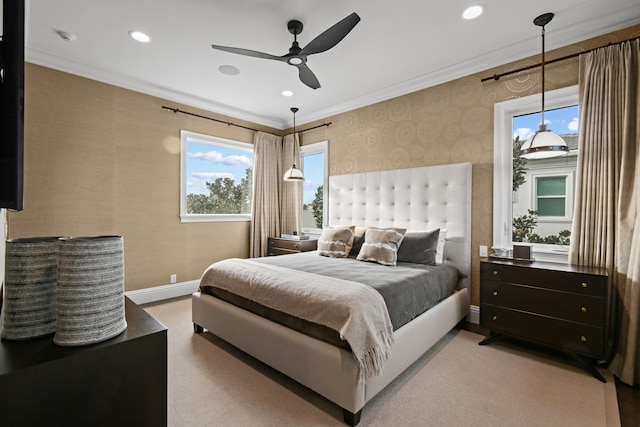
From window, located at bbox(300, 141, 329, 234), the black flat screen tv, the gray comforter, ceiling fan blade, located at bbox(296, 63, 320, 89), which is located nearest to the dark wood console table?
the black flat screen tv

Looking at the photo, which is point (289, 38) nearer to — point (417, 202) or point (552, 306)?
point (417, 202)

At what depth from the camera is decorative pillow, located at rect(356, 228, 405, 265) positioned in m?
3.06

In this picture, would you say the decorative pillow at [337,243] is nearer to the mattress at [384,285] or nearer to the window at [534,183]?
the mattress at [384,285]

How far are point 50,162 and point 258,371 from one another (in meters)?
3.08

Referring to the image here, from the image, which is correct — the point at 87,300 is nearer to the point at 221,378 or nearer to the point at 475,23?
the point at 221,378

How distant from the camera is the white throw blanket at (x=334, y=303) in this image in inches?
68.6

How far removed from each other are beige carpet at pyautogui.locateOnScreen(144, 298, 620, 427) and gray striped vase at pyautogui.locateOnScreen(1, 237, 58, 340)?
49.1 inches

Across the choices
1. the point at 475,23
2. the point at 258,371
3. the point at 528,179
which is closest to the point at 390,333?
the point at 258,371

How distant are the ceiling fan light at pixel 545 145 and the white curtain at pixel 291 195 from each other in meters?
3.50

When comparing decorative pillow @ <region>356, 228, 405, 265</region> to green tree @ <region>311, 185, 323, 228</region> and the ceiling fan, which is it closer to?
the ceiling fan

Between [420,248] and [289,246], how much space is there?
2.12m

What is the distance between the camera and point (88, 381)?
2.56ft

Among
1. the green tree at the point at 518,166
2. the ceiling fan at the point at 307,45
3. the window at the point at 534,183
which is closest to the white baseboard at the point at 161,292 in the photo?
the ceiling fan at the point at 307,45

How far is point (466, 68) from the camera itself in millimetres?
3277
